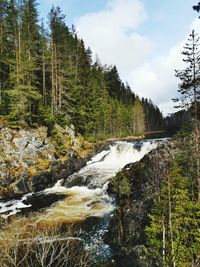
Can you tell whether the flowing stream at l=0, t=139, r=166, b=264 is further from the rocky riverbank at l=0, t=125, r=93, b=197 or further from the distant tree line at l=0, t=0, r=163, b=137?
the distant tree line at l=0, t=0, r=163, b=137

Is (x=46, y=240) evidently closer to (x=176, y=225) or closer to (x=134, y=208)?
(x=134, y=208)

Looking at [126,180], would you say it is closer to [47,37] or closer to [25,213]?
[25,213]

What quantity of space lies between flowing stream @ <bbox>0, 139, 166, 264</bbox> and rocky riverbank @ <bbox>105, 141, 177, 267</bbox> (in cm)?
111

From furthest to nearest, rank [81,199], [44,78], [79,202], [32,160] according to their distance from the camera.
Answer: [44,78], [32,160], [81,199], [79,202]

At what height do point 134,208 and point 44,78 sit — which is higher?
point 44,78

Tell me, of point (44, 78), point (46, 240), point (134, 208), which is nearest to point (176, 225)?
point (134, 208)

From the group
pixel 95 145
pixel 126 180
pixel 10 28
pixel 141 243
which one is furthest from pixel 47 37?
pixel 141 243

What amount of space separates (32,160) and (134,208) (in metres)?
16.4

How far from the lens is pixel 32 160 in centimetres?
3319

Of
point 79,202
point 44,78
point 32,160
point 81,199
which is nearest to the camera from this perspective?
point 79,202

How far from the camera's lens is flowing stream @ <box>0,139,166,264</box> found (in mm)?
22906

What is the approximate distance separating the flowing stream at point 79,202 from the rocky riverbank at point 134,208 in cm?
111

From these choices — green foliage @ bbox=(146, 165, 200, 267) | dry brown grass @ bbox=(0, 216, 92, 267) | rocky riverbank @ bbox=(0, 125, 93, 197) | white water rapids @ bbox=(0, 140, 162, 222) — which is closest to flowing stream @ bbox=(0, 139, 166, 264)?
white water rapids @ bbox=(0, 140, 162, 222)

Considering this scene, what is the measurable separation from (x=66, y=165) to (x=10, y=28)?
25.0 meters
